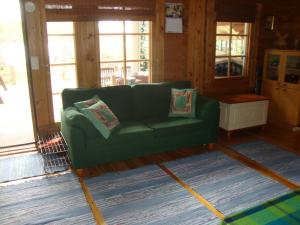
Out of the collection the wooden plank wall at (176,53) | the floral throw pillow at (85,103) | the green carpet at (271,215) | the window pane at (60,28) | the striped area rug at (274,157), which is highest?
the window pane at (60,28)

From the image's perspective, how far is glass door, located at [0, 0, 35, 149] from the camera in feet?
14.7

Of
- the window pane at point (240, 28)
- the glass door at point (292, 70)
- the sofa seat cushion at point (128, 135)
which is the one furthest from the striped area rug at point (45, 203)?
the glass door at point (292, 70)

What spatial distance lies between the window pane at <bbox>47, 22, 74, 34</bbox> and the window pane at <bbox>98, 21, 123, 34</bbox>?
387mm

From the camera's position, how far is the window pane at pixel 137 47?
4.10 m

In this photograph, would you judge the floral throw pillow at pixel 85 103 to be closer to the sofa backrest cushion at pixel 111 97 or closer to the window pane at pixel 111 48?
the sofa backrest cushion at pixel 111 97

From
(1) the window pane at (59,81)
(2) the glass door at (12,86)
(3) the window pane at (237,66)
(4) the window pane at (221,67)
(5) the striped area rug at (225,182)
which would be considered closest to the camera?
(5) the striped area rug at (225,182)

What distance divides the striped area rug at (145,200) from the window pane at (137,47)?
5.62ft

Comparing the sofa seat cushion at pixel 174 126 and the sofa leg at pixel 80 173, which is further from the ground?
the sofa seat cushion at pixel 174 126

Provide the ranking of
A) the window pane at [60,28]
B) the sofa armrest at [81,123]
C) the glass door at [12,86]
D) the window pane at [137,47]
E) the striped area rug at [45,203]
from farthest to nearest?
the glass door at [12,86] < the window pane at [137,47] < the window pane at [60,28] < the sofa armrest at [81,123] < the striped area rug at [45,203]

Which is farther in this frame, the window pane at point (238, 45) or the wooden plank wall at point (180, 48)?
the window pane at point (238, 45)

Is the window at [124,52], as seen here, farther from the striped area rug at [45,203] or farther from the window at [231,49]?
the striped area rug at [45,203]

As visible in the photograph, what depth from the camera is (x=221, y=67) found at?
15.9 feet

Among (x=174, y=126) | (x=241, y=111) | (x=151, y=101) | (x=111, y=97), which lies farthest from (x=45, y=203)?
(x=241, y=111)

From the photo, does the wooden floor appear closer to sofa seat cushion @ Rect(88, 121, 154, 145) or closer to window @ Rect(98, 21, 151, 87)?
sofa seat cushion @ Rect(88, 121, 154, 145)
